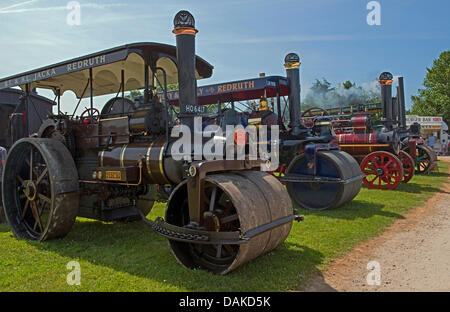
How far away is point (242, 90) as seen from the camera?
8.61 meters

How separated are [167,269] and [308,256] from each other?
1.53m

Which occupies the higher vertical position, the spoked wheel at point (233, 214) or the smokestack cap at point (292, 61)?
the smokestack cap at point (292, 61)

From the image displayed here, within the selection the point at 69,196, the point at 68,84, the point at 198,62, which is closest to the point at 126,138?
the point at 69,196

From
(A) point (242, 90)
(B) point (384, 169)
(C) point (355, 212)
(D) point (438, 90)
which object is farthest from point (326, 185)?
(D) point (438, 90)

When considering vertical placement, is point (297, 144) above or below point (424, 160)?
above

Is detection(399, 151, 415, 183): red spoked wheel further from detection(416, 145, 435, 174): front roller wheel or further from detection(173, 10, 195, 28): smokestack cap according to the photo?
detection(173, 10, 195, 28): smokestack cap

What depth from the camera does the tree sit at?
3338 cm

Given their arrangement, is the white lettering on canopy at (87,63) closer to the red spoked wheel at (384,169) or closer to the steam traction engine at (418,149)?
the red spoked wheel at (384,169)

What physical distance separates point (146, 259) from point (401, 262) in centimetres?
275

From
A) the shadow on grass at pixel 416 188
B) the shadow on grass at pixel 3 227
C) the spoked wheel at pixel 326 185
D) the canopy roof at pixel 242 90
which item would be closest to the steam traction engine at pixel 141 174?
the shadow on grass at pixel 3 227

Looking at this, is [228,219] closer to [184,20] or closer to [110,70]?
[184,20]

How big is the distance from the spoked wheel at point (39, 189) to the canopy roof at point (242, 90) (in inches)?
145

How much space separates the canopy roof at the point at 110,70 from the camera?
4.12m

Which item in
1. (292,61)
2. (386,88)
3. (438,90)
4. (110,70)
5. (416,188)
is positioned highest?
(438,90)
